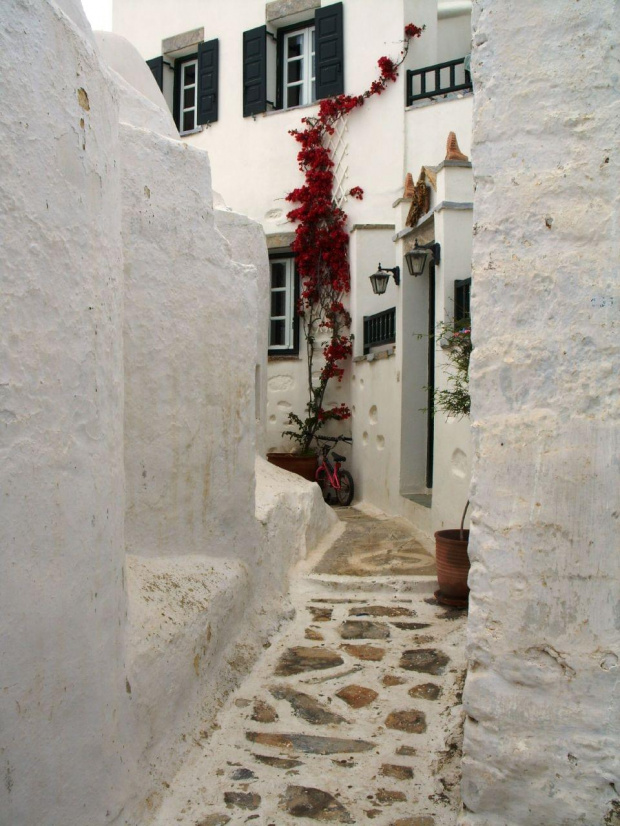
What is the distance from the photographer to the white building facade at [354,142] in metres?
7.63

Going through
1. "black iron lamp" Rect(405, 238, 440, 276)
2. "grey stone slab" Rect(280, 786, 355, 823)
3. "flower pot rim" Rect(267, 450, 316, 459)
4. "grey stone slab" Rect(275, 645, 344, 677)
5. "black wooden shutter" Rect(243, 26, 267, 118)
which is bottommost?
"grey stone slab" Rect(280, 786, 355, 823)

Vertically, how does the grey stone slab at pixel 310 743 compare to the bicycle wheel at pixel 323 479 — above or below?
below

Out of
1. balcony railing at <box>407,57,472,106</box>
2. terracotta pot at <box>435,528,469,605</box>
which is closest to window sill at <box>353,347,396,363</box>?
balcony railing at <box>407,57,472,106</box>

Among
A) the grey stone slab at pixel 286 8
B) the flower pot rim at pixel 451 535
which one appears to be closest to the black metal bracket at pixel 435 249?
the flower pot rim at pixel 451 535

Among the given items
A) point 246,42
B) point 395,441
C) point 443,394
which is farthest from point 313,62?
point 443,394

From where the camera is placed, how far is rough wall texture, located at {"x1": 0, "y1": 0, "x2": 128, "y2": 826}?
1.87 m

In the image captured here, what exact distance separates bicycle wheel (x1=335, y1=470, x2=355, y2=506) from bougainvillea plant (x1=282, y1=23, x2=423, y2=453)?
814 mm

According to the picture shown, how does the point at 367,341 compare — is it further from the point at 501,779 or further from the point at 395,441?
the point at 501,779

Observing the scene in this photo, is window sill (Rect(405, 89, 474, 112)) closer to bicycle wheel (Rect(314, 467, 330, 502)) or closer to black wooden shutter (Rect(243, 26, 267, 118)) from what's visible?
black wooden shutter (Rect(243, 26, 267, 118))

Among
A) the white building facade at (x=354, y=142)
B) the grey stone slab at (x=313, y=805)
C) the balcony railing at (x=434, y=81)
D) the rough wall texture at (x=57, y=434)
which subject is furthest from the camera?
the balcony railing at (x=434, y=81)

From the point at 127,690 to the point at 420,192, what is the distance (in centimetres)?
573

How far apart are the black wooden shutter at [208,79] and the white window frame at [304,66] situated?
3.39 ft

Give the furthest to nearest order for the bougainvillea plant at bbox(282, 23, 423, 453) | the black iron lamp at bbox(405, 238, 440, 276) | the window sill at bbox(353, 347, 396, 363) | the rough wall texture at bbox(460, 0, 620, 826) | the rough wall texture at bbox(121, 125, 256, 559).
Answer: the bougainvillea plant at bbox(282, 23, 423, 453), the window sill at bbox(353, 347, 396, 363), the black iron lamp at bbox(405, 238, 440, 276), the rough wall texture at bbox(121, 125, 256, 559), the rough wall texture at bbox(460, 0, 620, 826)

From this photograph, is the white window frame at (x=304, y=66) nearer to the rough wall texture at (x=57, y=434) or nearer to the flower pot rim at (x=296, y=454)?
the flower pot rim at (x=296, y=454)
